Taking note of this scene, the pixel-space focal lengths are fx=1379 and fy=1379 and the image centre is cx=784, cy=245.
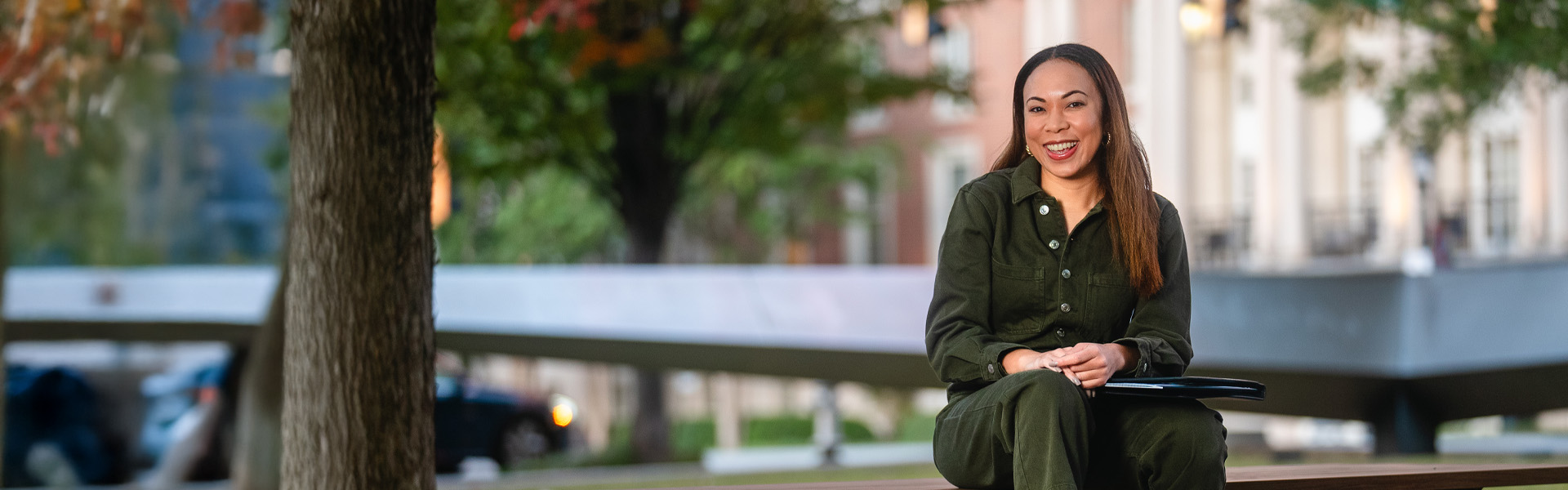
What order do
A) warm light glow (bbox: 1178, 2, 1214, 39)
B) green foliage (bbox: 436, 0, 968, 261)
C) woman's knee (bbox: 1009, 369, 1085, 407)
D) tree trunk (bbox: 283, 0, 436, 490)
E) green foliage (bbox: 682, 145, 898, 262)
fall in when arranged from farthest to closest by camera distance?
green foliage (bbox: 682, 145, 898, 262) → warm light glow (bbox: 1178, 2, 1214, 39) → green foliage (bbox: 436, 0, 968, 261) → tree trunk (bbox: 283, 0, 436, 490) → woman's knee (bbox: 1009, 369, 1085, 407)

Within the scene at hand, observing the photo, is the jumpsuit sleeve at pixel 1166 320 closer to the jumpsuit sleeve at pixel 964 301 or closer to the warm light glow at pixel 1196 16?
the jumpsuit sleeve at pixel 964 301

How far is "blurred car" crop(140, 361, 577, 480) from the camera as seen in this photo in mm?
16875

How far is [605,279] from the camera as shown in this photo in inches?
546

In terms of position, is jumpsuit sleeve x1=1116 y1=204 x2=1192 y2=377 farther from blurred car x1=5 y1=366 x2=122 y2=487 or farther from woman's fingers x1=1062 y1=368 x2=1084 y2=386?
blurred car x1=5 y1=366 x2=122 y2=487

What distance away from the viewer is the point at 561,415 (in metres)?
17.7

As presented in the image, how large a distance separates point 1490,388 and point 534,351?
981 cm

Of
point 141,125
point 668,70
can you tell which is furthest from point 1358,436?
point 141,125

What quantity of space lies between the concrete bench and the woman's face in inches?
27.9

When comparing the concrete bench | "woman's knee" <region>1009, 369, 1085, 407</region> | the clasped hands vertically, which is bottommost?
the concrete bench

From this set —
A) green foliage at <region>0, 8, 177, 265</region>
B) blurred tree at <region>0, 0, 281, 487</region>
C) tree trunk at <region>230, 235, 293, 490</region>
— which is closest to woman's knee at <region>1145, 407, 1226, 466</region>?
blurred tree at <region>0, 0, 281, 487</region>

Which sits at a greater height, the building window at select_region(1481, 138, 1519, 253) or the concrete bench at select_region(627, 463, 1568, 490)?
the building window at select_region(1481, 138, 1519, 253)

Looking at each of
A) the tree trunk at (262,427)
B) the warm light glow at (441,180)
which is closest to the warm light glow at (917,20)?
the warm light glow at (441,180)

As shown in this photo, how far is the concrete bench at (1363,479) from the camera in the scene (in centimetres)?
294

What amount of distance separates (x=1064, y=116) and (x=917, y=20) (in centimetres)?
1382
